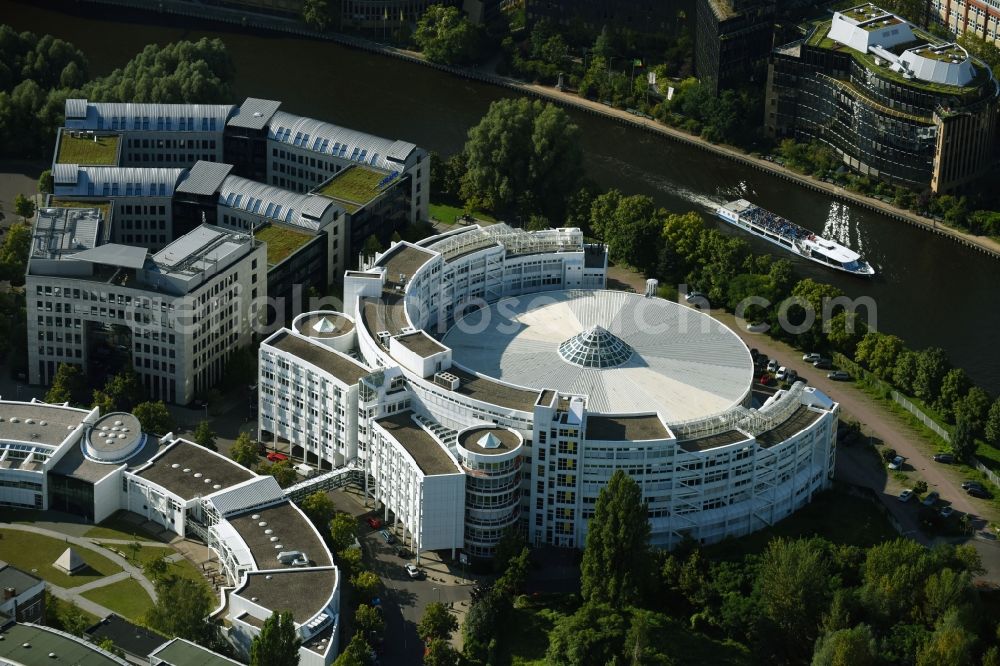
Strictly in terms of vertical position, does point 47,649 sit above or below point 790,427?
below

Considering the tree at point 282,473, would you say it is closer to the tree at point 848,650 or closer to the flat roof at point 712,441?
the flat roof at point 712,441

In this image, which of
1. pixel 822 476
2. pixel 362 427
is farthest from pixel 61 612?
pixel 822 476

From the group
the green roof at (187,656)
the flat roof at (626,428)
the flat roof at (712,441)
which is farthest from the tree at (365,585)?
the flat roof at (712,441)

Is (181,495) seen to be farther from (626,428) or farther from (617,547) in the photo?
(626,428)

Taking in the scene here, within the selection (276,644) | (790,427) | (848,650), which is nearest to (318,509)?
(276,644)

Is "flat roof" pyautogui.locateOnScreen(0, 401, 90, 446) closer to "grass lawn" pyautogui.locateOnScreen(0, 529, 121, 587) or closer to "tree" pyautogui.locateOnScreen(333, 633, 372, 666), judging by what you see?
"grass lawn" pyautogui.locateOnScreen(0, 529, 121, 587)

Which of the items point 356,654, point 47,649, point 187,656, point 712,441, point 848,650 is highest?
point 712,441
